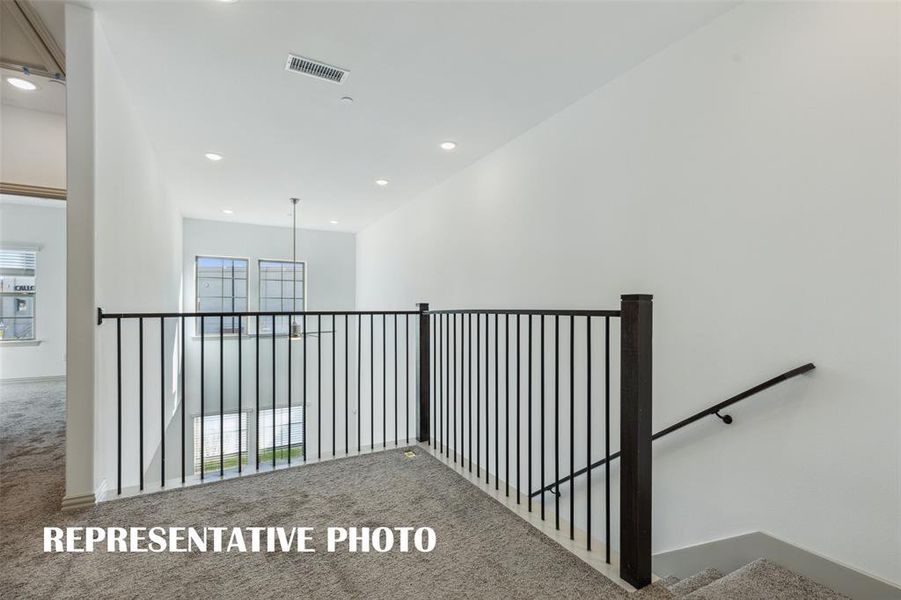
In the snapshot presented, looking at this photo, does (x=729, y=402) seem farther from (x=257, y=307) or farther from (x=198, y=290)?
(x=198, y=290)

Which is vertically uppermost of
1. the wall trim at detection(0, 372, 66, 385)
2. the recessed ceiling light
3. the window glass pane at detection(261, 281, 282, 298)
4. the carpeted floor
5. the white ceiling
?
the recessed ceiling light

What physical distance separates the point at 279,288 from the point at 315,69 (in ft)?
18.8

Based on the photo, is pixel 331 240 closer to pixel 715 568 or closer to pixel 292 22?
pixel 292 22

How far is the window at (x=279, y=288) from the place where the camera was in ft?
24.6

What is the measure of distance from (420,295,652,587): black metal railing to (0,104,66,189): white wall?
12.2ft

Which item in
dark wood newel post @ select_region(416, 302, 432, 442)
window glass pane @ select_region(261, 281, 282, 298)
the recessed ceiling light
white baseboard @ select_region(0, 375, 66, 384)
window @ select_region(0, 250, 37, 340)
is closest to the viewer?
the recessed ceiling light

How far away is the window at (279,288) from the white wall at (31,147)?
12.5ft

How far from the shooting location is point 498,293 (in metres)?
3.74

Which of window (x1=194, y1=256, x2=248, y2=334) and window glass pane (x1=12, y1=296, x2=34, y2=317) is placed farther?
window (x1=194, y1=256, x2=248, y2=334)

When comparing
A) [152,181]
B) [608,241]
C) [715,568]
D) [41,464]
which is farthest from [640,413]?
[152,181]

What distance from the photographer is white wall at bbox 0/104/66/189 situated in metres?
3.52

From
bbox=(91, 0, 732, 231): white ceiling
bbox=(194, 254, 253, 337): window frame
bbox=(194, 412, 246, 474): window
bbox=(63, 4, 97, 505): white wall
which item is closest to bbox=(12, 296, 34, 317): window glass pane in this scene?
bbox=(194, 254, 253, 337): window frame

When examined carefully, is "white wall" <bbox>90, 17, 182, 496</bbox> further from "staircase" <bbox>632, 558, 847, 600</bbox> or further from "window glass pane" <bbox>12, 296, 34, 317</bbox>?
Answer: "window glass pane" <bbox>12, 296, 34, 317</bbox>

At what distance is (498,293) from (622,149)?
1602 mm
